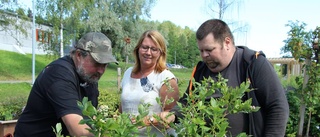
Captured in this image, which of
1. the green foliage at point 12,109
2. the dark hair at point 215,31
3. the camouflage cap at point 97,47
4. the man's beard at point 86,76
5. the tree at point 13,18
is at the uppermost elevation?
the tree at point 13,18

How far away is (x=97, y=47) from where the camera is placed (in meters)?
1.89

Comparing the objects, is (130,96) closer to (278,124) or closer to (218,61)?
(218,61)

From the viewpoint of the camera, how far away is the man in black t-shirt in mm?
1871

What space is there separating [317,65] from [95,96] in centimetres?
473

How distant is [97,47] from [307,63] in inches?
199

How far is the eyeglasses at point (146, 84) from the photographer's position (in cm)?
264

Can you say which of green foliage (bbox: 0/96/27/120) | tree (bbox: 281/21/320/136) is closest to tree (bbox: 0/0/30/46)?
Answer: green foliage (bbox: 0/96/27/120)

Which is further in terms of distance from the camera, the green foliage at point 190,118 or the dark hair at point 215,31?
the dark hair at point 215,31

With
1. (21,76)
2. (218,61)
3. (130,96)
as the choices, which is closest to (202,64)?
(218,61)

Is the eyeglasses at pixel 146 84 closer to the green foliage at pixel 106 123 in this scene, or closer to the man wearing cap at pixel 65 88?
the man wearing cap at pixel 65 88

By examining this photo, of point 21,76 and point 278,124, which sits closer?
point 278,124

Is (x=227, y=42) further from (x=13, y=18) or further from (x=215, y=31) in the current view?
(x=13, y=18)

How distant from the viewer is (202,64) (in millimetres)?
2242

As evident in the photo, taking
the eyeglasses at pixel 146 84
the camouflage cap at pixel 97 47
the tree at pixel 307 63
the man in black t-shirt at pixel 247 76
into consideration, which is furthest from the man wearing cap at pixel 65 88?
the tree at pixel 307 63
